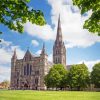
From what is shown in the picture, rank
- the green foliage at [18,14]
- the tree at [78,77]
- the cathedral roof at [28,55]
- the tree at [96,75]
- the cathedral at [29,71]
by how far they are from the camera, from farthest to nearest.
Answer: the cathedral roof at [28,55], the cathedral at [29,71], the tree at [78,77], the tree at [96,75], the green foliage at [18,14]

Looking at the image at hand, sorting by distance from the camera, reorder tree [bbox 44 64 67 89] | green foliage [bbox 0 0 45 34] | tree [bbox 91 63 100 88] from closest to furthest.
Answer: green foliage [bbox 0 0 45 34], tree [bbox 91 63 100 88], tree [bbox 44 64 67 89]

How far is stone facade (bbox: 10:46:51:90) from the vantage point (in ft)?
406

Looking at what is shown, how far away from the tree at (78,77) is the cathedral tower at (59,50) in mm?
52338

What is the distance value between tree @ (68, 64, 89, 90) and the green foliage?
83423 mm

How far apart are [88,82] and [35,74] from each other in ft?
121

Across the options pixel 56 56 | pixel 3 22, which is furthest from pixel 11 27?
pixel 56 56

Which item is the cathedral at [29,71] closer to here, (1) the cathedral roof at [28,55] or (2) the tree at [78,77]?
(1) the cathedral roof at [28,55]

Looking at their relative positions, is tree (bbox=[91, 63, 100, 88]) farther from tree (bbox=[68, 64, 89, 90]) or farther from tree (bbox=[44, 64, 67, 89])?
tree (bbox=[44, 64, 67, 89])

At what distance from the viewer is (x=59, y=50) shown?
153m

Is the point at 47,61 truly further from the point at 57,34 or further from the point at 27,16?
the point at 27,16

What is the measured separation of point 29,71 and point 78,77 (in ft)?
130

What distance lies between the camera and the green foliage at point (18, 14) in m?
11.4

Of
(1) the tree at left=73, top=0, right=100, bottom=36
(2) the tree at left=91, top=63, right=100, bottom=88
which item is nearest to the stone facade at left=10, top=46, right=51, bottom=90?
(2) the tree at left=91, top=63, right=100, bottom=88

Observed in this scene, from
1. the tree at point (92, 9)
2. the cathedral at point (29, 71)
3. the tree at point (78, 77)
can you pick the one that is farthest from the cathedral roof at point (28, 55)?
the tree at point (92, 9)
